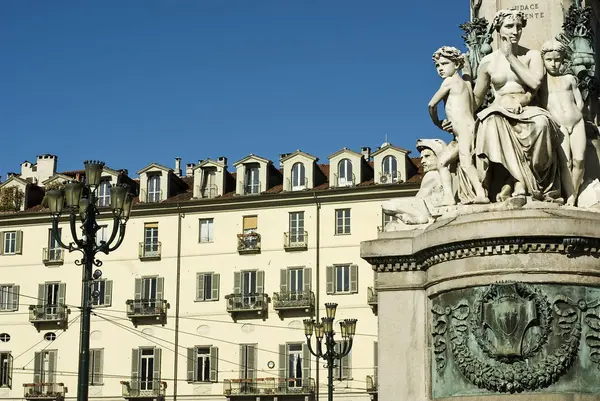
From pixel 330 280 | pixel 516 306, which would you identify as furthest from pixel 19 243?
pixel 516 306

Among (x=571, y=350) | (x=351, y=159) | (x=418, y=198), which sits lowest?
(x=571, y=350)

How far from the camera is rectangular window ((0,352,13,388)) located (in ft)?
230

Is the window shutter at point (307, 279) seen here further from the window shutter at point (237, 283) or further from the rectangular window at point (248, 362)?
the rectangular window at point (248, 362)

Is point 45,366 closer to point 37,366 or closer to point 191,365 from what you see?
point 37,366

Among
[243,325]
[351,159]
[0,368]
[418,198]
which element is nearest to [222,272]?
[243,325]

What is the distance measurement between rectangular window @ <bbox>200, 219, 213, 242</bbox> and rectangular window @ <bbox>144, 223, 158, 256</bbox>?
2818 millimetres

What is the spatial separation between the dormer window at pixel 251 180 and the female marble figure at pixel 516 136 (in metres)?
50.5

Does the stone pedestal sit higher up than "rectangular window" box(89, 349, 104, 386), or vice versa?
"rectangular window" box(89, 349, 104, 386)

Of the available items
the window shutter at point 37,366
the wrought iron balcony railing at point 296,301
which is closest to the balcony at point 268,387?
the wrought iron balcony railing at point 296,301

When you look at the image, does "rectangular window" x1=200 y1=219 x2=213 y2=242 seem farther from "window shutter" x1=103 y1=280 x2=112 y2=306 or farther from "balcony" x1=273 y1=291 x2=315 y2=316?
"window shutter" x1=103 y1=280 x2=112 y2=306

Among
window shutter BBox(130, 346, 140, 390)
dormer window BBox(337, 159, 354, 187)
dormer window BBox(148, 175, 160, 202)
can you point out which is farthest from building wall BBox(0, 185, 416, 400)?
dormer window BBox(148, 175, 160, 202)

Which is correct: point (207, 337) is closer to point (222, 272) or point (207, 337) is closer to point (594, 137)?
point (222, 272)

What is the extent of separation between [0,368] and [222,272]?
48.4ft

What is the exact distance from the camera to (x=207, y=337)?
66688 mm
